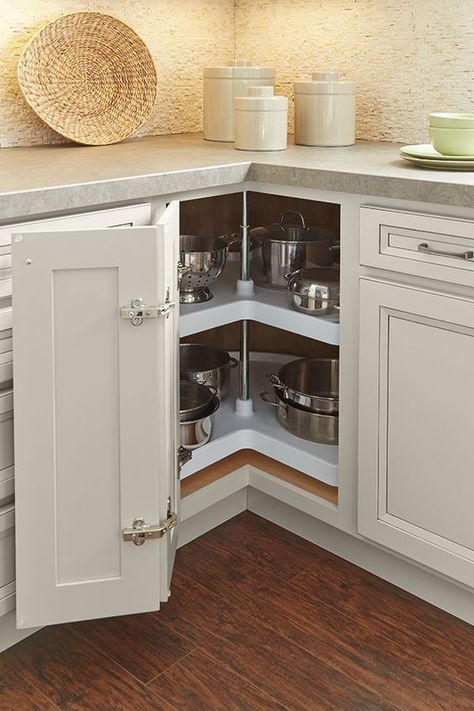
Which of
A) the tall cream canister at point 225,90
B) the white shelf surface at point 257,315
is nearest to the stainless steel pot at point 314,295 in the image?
the white shelf surface at point 257,315

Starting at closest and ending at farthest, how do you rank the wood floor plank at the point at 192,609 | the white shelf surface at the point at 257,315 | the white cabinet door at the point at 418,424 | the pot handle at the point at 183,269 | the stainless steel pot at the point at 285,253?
the white cabinet door at the point at 418,424 < the wood floor plank at the point at 192,609 < the white shelf surface at the point at 257,315 < the pot handle at the point at 183,269 < the stainless steel pot at the point at 285,253

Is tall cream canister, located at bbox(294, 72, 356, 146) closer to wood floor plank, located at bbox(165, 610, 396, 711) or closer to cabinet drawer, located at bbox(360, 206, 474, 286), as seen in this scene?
cabinet drawer, located at bbox(360, 206, 474, 286)

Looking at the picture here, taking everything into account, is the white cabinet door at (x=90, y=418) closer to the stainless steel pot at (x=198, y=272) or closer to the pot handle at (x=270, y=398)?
the stainless steel pot at (x=198, y=272)

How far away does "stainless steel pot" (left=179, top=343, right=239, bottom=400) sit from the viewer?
2.11 metres

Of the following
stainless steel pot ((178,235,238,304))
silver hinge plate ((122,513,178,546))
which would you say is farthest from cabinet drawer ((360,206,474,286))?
silver hinge plate ((122,513,178,546))

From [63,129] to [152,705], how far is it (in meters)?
1.39

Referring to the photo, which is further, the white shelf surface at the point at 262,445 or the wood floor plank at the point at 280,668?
the white shelf surface at the point at 262,445

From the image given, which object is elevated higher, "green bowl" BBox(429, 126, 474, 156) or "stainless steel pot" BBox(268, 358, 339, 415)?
"green bowl" BBox(429, 126, 474, 156)

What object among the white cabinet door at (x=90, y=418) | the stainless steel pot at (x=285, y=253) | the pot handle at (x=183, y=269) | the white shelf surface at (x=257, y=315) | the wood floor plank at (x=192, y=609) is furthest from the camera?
the stainless steel pot at (x=285, y=253)

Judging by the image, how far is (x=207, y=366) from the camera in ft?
7.61

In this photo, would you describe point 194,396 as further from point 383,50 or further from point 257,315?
point 383,50

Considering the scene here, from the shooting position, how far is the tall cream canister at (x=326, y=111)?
81.7 inches

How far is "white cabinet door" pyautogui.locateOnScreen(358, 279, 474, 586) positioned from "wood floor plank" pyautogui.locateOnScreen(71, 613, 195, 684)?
1.64ft

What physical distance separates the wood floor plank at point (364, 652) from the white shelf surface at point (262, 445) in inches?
11.5
